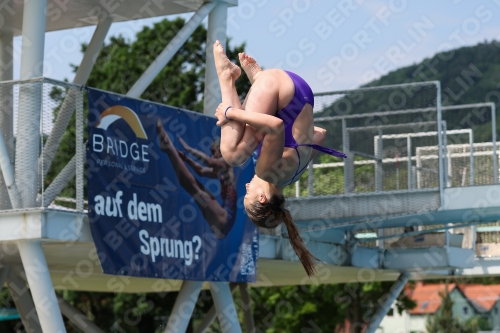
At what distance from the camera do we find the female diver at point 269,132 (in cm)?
733

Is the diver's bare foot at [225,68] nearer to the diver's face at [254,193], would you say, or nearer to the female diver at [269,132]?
the female diver at [269,132]

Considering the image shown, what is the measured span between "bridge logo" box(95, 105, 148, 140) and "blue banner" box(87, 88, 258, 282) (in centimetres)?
1

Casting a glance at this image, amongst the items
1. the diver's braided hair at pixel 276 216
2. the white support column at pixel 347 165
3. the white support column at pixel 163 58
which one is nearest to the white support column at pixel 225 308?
the white support column at pixel 347 165

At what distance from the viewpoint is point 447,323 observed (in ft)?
228

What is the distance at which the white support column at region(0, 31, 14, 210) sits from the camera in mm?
14898

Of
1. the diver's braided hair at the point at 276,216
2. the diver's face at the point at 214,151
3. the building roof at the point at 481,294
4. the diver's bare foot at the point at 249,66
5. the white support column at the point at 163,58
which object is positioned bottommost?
the diver's braided hair at the point at 276,216

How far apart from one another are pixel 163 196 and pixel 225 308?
11.5ft

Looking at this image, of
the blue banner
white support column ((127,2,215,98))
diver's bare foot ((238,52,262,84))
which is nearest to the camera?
diver's bare foot ((238,52,262,84))

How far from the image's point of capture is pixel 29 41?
13898 mm

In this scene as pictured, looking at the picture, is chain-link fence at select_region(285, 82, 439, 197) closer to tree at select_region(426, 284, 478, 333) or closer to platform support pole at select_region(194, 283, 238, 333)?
platform support pole at select_region(194, 283, 238, 333)

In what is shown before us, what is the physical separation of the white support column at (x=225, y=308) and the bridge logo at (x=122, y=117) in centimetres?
406

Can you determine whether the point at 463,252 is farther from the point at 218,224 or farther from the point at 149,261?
the point at 149,261

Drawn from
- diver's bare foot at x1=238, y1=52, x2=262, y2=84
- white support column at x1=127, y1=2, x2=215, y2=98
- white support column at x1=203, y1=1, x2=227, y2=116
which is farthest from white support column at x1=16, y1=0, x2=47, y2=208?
diver's bare foot at x1=238, y1=52, x2=262, y2=84

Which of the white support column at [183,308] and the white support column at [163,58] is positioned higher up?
the white support column at [163,58]
